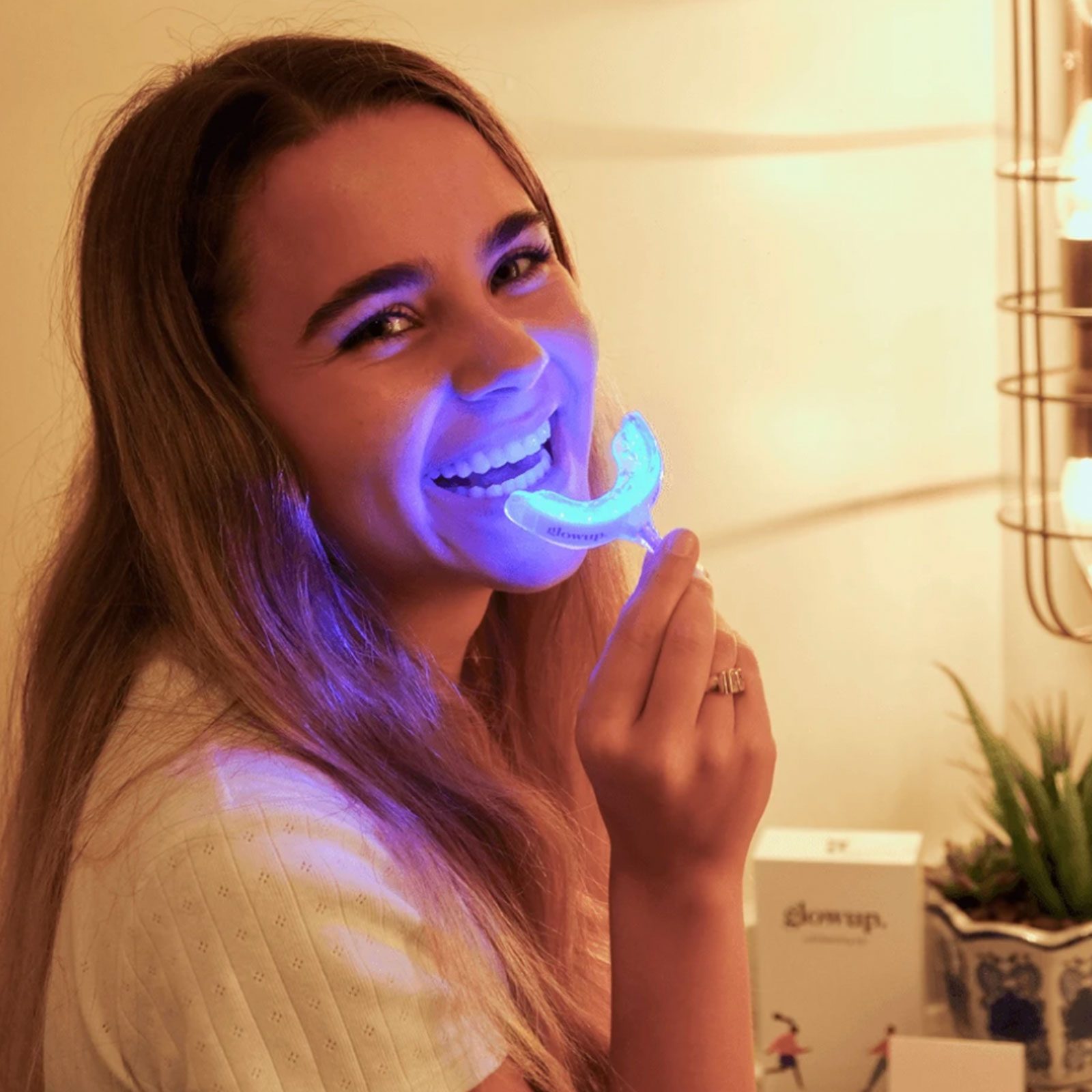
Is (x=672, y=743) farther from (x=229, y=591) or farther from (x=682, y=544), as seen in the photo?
(x=229, y=591)

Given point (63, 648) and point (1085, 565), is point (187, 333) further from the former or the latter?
point (1085, 565)

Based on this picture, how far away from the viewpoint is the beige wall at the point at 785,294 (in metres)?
1.21

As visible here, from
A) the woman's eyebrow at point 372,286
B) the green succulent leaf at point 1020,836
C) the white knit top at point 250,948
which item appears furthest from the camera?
the green succulent leaf at point 1020,836

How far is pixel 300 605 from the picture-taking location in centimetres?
85

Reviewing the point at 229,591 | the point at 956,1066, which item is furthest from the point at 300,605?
the point at 956,1066

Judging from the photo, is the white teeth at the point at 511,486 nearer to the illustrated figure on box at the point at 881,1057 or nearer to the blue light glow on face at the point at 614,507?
the blue light glow on face at the point at 614,507

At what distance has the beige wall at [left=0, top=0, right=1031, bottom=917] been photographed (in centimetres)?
121

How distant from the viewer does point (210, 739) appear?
77 cm

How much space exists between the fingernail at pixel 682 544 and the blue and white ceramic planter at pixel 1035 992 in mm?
542

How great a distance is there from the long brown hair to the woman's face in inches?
0.7

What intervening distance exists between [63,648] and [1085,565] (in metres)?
0.93

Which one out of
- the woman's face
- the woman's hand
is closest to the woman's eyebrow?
the woman's face

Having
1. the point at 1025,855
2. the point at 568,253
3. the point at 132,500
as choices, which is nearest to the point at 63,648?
the point at 132,500

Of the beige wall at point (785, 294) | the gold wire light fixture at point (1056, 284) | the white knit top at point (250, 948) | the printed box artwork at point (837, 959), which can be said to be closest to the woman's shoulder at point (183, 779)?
the white knit top at point (250, 948)
